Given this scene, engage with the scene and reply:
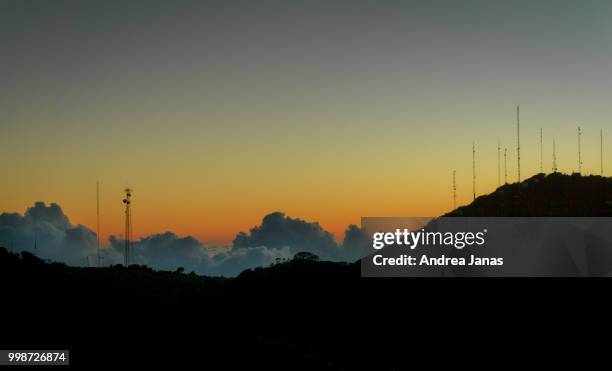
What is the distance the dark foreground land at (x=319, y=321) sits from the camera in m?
65.2

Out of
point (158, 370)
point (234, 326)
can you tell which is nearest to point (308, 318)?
point (234, 326)

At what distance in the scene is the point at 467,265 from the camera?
3629 inches

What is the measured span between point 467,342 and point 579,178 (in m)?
37.2

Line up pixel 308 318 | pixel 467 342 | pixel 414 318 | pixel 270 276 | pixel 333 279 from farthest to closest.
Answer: pixel 270 276 < pixel 333 279 < pixel 308 318 < pixel 414 318 < pixel 467 342

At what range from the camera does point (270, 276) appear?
356 feet

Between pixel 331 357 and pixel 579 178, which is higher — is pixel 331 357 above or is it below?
below

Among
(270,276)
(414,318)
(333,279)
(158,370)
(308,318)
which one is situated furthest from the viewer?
(270,276)

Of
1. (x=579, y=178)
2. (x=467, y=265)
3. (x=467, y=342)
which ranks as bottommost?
(x=467, y=342)

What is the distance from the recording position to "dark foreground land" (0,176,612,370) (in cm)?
6519

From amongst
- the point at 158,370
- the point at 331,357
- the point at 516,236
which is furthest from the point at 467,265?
the point at 158,370

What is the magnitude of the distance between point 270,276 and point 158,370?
51.5 meters

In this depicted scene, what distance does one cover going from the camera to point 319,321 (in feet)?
297

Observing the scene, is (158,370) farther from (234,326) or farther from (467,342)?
(467,342)

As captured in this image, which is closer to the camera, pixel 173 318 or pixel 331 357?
pixel 331 357
